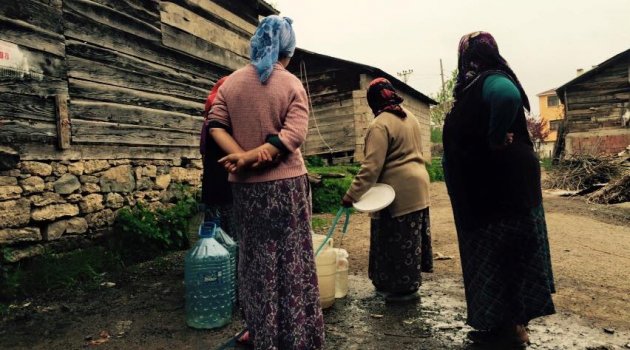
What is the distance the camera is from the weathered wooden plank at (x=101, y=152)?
14.5ft

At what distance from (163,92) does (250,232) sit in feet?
15.2

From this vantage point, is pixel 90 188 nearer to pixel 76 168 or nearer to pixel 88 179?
pixel 88 179

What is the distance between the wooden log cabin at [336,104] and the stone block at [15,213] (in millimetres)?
9897

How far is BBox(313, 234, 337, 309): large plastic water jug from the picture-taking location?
3.32m

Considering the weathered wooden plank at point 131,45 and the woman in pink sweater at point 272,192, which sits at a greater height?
the weathered wooden plank at point 131,45

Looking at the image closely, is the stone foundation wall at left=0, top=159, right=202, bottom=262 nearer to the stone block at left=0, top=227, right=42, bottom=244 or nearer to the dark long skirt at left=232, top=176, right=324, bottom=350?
the stone block at left=0, top=227, right=42, bottom=244

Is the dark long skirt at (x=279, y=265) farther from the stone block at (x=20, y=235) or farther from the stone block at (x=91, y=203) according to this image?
the stone block at (x=91, y=203)

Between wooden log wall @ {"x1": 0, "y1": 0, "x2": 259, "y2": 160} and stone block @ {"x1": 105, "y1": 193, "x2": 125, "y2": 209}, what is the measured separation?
19.3 inches

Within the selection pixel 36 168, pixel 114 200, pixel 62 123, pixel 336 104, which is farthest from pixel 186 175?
pixel 336 104

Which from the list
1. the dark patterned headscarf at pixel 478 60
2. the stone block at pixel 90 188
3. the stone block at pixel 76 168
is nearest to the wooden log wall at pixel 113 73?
the stone block at pixel 76 168

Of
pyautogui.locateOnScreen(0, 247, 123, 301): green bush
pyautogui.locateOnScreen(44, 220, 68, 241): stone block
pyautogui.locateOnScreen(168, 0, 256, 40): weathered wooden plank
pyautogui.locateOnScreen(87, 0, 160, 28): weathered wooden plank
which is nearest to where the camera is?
pyautogui.locateOnScreen(0, 247, 123, 301): green bush

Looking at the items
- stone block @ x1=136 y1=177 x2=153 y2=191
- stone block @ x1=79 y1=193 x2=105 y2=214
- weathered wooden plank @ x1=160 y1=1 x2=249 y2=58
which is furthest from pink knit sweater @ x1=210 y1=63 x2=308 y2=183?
weathered wooden plank @ x1=160 y1=1 x2=249 y2=58

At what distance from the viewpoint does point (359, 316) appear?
132 inches

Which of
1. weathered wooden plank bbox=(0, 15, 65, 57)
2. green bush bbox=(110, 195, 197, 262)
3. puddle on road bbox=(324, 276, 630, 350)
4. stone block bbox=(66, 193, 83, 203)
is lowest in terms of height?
puddle on road bbox=(324, 276, 630, 350)
